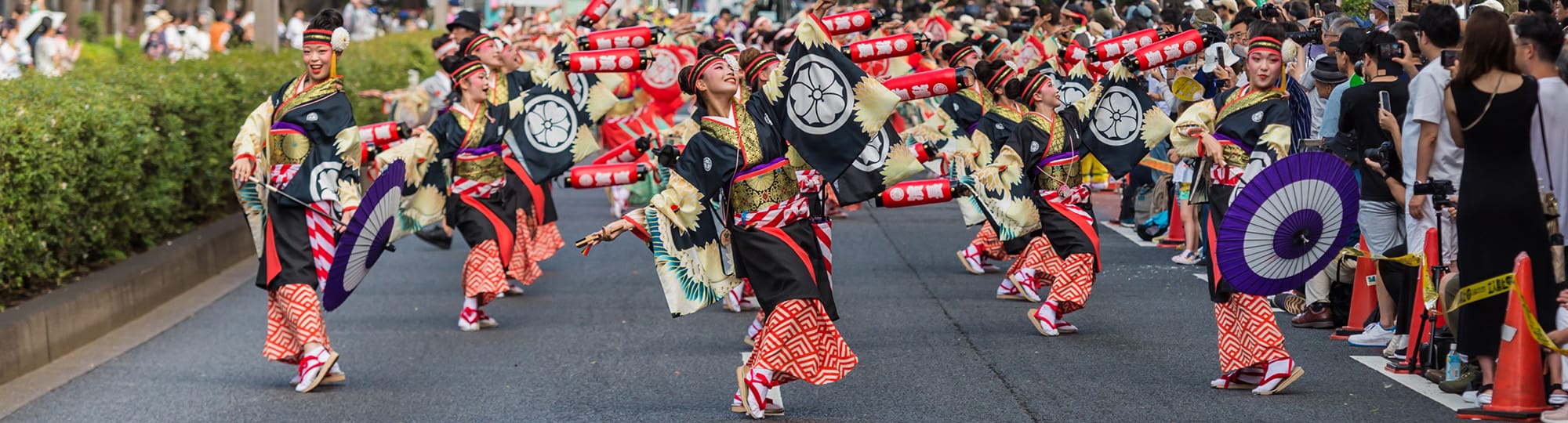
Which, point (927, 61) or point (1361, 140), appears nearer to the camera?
point (1361, 140)

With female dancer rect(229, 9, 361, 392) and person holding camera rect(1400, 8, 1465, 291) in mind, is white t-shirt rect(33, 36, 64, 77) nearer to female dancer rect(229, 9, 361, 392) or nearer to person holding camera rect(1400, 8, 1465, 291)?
female dancer rect(229, 9, 361, 392)

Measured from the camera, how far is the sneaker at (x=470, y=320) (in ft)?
31.7

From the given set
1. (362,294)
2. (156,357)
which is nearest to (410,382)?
(156,357)

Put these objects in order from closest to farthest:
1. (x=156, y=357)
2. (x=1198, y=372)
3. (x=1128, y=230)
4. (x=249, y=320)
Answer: (x=1198, y=372) → (x=156, y=357) → (x=249, y=320) → (x=1128, y=230)

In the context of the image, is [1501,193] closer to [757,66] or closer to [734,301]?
[757,66]

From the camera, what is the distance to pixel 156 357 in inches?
348

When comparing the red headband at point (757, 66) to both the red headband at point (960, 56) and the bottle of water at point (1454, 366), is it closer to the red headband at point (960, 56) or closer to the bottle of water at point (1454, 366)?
the bottle of water at point (1454, 366)

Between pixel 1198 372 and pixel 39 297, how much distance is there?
571 centimetres

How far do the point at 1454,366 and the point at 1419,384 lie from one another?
351 millimetres

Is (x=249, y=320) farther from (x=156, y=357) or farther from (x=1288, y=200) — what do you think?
(x=1288, y=200)

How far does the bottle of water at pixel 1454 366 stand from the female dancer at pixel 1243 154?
567 mm

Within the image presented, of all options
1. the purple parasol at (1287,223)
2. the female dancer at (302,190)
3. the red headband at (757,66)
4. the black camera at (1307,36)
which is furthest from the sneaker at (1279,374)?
the female dancer at (302,190)

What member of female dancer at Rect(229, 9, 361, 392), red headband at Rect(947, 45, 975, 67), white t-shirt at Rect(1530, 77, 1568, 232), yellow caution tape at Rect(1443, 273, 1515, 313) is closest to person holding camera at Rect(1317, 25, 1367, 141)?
yellow caution tape at Rect(1443, 273, 1515, 313)

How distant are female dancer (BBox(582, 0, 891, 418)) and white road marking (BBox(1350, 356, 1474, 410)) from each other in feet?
7.27
